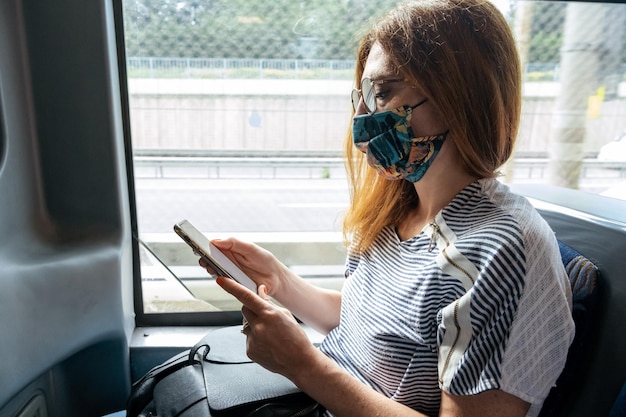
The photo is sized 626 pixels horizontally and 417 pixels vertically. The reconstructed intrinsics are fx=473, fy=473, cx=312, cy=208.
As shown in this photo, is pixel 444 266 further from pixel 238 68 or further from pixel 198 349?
pixel 238 68

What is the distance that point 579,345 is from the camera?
94 centimetres

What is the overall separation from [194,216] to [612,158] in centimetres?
173

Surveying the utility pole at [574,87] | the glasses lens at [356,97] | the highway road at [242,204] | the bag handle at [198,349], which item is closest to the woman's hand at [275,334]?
the bag handle at [198,349]

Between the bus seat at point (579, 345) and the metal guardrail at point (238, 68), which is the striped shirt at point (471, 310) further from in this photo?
the metal guardrail at point (238, 68)

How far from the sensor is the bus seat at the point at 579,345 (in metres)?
0.94

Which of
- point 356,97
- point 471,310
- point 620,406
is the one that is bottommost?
point 620,406

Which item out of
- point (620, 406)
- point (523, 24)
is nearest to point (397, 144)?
point (620, 406)

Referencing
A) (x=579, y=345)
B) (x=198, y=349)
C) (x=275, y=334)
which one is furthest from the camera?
(x=198, y=349)

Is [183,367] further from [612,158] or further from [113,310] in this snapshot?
[612,158]

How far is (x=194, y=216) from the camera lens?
1880 millimetres

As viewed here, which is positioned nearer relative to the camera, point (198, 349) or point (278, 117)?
point (198, 349)

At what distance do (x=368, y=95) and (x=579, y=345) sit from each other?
69 cm

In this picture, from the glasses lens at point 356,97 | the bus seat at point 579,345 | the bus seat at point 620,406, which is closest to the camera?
the bus seat at point 620,406

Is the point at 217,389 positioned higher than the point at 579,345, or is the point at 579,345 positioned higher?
the point at 579,345
